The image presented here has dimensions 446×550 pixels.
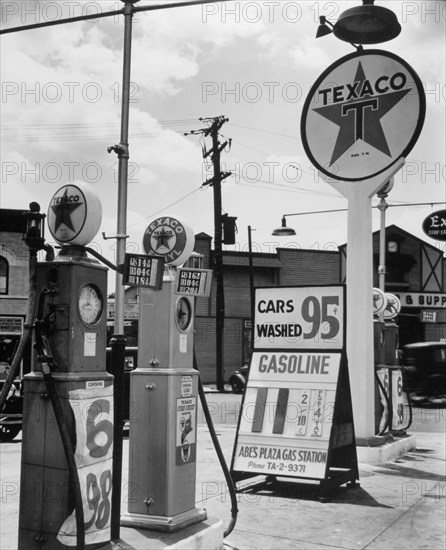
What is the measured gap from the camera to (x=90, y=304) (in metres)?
4.65

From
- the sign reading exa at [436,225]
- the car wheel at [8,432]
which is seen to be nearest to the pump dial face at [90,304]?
the sign reading exa at [436,225]

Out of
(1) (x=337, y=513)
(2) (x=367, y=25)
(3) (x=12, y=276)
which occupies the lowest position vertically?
(1) (x=337, y=513)

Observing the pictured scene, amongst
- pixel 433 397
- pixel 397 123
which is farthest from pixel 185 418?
pixel 433 397

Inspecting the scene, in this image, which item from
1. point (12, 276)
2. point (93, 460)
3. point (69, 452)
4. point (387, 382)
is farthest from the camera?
point (12, 276)

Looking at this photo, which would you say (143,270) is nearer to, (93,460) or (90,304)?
(90,304)

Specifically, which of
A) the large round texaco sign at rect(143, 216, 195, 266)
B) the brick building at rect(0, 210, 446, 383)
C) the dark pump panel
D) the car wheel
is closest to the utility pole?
the dark pump panel

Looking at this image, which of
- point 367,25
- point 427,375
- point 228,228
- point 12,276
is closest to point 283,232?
point 228,228

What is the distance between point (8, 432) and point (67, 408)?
8.26 m

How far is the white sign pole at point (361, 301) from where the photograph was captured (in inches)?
372

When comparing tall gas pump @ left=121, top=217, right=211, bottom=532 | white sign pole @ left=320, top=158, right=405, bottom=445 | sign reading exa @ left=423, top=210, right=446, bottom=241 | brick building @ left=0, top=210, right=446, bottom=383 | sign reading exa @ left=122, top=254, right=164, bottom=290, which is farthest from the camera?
brick building @ left=0, top=210, right=446, bottom=383

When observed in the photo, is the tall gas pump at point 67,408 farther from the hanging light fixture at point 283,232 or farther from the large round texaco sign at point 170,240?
the hanging light fixture at point 283,232

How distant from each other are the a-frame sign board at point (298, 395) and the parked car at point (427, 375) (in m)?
14.5

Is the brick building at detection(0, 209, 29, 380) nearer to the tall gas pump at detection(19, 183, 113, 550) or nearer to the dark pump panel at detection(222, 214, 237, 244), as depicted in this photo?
the dark pump panel at detection(222, 214, 237, 244)

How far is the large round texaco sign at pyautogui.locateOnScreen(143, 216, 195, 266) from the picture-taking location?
571 cm
